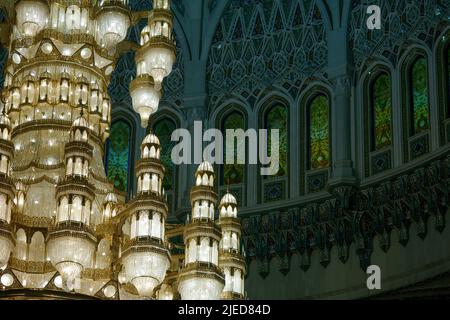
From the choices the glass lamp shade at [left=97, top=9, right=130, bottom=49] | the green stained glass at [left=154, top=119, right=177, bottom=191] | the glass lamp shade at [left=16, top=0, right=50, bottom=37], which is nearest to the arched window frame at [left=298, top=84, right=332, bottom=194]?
the green stained glass at [left=154, top=119, right=177, bottom=191]

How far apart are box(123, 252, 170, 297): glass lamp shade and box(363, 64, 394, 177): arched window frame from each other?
962 cm

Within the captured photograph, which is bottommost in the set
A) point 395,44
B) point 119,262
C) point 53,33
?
point 119,262

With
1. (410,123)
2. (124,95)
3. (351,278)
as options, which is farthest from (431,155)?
(124,95)

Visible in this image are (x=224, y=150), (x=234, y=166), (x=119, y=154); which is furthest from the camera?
(x=119, y=154)

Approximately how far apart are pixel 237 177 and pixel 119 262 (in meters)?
10.7

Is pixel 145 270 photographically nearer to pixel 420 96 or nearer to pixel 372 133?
pixel 420 96

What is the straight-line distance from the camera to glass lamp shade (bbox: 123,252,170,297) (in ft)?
49.1

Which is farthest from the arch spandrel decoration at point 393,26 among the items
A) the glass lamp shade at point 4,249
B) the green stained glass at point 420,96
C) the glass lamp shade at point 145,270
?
the glass lamp shade at point 4,249

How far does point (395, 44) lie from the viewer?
2448 centimetres

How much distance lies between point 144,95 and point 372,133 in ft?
26.3

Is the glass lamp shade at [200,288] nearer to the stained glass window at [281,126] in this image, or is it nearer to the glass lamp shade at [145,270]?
the glass lamp shade at [145,270]

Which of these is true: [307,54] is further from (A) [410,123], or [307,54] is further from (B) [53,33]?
(B) [53,33]

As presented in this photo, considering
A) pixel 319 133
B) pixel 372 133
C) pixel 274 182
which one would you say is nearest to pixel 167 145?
Answer: pixel 274 182

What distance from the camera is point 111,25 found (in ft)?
56.5
